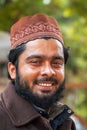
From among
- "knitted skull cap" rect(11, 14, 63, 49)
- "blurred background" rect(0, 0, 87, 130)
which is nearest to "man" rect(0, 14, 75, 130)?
"knitted skull cap" rect(11, 14, 63, 49)

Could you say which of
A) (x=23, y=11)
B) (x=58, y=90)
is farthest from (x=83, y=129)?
(x=58, y=90)

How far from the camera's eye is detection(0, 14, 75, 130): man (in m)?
3.39

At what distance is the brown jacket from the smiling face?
0.12 metres

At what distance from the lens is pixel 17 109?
3.43m

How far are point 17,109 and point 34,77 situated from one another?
0.83 feet

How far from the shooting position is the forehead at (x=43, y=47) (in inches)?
135

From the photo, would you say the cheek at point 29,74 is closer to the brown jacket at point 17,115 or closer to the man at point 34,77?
the man at point 34,77

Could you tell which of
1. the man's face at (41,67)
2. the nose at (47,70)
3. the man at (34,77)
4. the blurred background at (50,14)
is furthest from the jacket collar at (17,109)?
the blurred background at (50,14)

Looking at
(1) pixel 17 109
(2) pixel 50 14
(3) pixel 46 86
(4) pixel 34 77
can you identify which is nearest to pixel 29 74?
(4) pixel 34 77

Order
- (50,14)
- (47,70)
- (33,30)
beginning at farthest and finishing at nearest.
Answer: (50,14), (33,30), (47,70)

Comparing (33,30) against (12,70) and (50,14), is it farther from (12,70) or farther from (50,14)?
(50,14)

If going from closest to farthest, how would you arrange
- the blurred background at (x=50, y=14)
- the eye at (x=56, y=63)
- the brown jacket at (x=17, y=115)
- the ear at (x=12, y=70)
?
the brown jacket at (x=17, y=115), the eye at (x=56, y=63), the ear at (x=12, y=70), the blurred background at (x=50, y=14)

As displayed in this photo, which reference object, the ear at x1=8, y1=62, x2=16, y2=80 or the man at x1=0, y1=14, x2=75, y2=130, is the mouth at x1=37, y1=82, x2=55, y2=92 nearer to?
the man at x1=0, y1=14, x2=75, y2=130

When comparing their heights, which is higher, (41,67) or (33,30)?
(33,30)
